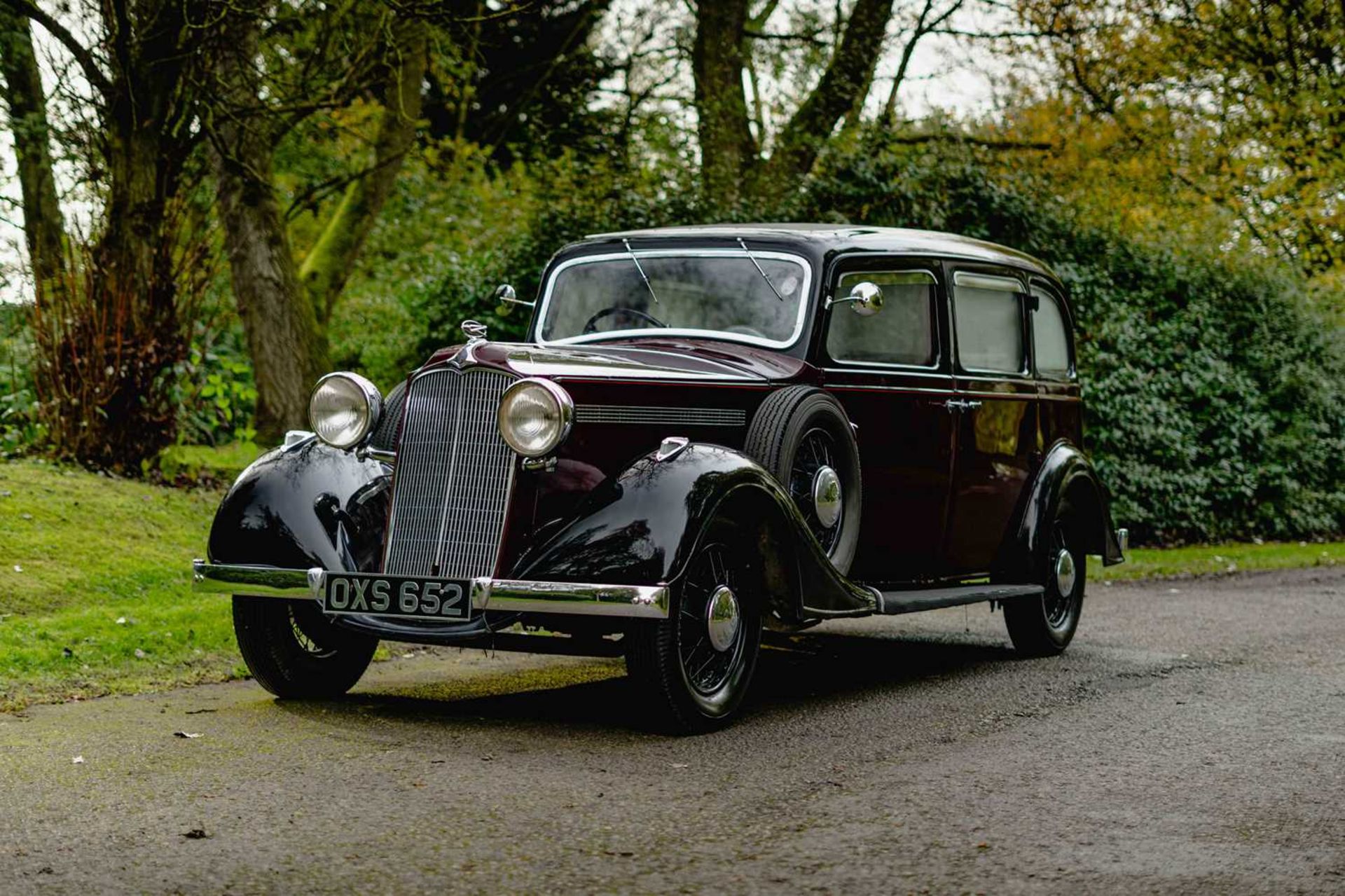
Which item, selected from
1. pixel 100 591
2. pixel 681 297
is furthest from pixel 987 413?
pixel 100 591

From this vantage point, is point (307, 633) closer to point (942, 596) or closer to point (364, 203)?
point (942, 596)

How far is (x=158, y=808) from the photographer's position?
4617 mm

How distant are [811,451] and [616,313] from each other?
139 centimetres

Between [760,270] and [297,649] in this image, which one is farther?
[760,270]

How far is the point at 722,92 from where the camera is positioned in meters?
17.3

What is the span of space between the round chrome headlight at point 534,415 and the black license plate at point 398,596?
1.94 feet

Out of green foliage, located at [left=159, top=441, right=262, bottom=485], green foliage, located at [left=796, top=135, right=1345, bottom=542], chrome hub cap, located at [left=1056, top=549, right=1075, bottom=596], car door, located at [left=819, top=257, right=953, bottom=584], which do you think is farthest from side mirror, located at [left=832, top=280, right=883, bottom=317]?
green foliage, located at [left=796, top=135, right=1345, bottom=542]

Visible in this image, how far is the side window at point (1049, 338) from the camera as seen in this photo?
9.09 m

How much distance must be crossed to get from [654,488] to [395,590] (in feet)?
3.36

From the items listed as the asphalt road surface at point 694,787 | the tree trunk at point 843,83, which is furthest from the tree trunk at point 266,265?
the asphalt road surface at point 694,787

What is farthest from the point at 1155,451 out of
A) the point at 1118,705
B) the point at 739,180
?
the point at 1118,705

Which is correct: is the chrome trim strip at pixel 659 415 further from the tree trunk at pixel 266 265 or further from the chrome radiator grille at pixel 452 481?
the tree trunk at pixel 266 265

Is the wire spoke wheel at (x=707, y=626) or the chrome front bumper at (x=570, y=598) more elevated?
the chrome front bumper at (x=570, y=598)

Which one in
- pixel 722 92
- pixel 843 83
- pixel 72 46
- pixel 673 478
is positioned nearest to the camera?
pixel 673 478
